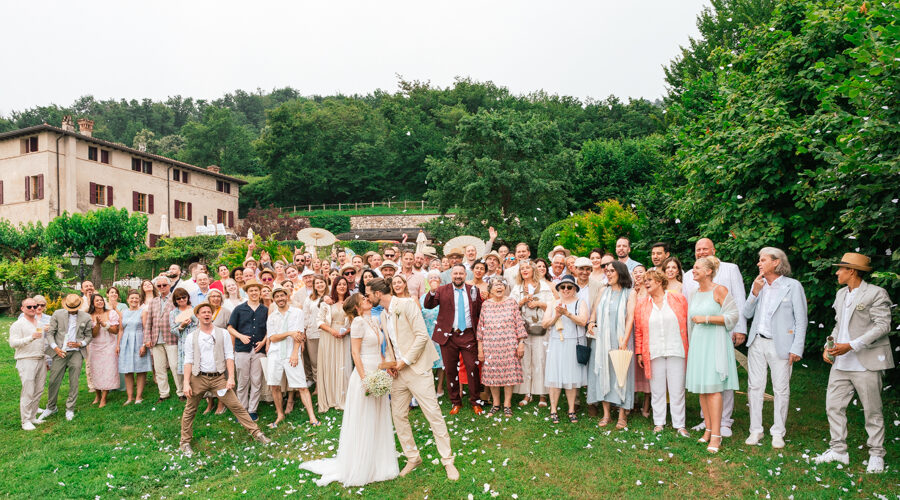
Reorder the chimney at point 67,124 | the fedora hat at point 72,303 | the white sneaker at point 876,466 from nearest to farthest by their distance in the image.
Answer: the white sneaker at point 876,466 → the fedora hat at point 72,303 → the chimney at point 67,124

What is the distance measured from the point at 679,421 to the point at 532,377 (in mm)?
2063

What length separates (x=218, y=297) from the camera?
862cm

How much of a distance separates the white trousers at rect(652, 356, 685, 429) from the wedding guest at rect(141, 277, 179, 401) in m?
7.44

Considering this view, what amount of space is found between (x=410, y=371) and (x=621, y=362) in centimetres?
273

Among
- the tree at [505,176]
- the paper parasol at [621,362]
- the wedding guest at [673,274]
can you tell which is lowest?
the paper parasol at [621,362]

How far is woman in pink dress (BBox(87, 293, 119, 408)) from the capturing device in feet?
32.0

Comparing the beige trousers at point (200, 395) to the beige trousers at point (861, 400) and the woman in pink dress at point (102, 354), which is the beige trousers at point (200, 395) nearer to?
the woman in pink dress at point (102, 354)

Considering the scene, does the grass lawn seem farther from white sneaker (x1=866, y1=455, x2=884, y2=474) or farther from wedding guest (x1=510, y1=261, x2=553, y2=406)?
wedding guest (x1=510, y1=261, x2=553, y2=406)

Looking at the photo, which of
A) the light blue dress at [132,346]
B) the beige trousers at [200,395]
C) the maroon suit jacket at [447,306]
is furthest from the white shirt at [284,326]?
the light blue dress at [132,346]

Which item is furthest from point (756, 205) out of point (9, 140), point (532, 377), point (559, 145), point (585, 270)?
point (9, 140)

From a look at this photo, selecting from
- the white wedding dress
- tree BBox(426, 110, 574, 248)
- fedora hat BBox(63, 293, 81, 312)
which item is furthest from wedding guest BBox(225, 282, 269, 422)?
tree BBox(426, 110, 574, 248)

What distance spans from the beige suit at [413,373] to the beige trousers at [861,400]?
3957mm

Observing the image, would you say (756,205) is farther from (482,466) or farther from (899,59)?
(482,466)

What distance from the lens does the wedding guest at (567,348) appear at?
24.3 ft
